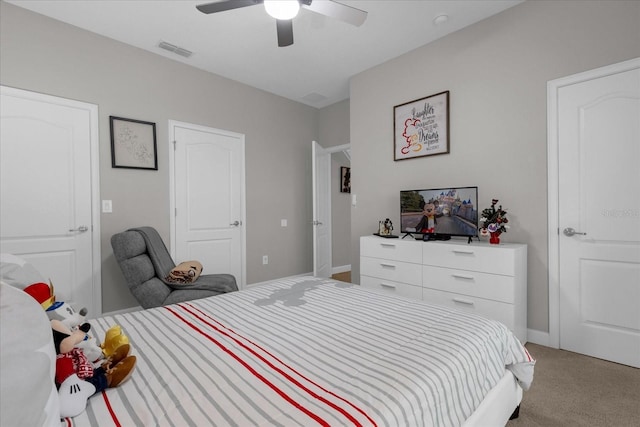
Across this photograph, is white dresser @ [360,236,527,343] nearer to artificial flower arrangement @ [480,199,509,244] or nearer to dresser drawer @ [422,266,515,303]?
Result: dresser drawer @ [422,266,515,303]

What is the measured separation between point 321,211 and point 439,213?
76.4 inches

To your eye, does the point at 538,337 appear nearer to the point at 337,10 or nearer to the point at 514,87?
the point at 514,87

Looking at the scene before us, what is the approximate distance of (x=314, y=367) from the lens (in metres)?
1.00

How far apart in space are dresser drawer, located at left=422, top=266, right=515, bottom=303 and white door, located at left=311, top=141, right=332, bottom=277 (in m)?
1.85

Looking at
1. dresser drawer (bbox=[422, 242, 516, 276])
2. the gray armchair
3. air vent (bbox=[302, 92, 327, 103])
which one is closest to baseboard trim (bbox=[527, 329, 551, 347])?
dresser drawer (bbox=[422, 242, 516, 276])

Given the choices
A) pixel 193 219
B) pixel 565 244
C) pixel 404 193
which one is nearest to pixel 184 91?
pixel 193 219

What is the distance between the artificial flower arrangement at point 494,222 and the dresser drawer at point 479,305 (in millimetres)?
523

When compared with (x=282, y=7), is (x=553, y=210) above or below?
below

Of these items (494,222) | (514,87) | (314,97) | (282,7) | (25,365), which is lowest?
(25,365)

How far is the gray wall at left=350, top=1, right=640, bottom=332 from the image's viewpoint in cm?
229

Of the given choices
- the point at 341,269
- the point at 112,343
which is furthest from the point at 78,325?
the point at 341,269

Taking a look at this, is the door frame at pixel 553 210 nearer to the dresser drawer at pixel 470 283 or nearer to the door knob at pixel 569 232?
the door knob at pixel 569 232

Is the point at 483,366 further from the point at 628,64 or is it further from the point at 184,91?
the point at 184,91

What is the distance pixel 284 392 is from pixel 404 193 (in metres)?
2.66
